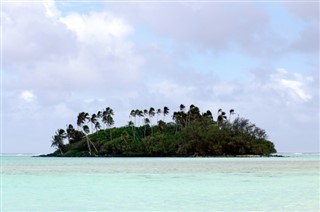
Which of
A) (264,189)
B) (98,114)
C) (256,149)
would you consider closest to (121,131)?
(98,114)

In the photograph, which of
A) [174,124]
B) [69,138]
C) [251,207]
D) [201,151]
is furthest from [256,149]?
[251,207]

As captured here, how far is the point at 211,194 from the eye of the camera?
1102 inches

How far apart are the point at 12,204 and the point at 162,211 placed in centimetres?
779

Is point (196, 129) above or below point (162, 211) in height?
above

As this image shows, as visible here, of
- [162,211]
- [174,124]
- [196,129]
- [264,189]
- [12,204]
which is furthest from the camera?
[174,124]

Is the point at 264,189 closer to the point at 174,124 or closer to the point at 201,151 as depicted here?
the point at 201,151

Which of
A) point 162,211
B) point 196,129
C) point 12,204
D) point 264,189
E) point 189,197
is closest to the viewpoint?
point 162,211

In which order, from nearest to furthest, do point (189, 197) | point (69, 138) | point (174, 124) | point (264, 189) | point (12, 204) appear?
point (12, 204) → point (189, 197) → point (264, 189) → point (174, 124) → point (69, 138)

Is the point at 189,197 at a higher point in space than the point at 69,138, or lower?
lower

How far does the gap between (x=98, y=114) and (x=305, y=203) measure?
13691cm

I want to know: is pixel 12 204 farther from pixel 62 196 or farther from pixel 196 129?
pixel 196 129

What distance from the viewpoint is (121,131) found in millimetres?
160500

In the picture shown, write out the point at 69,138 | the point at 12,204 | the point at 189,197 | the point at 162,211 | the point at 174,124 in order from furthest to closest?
the point at 69,138 < the point at 174,124 < the point at 189,197 < the point at 12,204 < the point at 162,211

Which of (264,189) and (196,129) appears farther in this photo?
(196,129)
